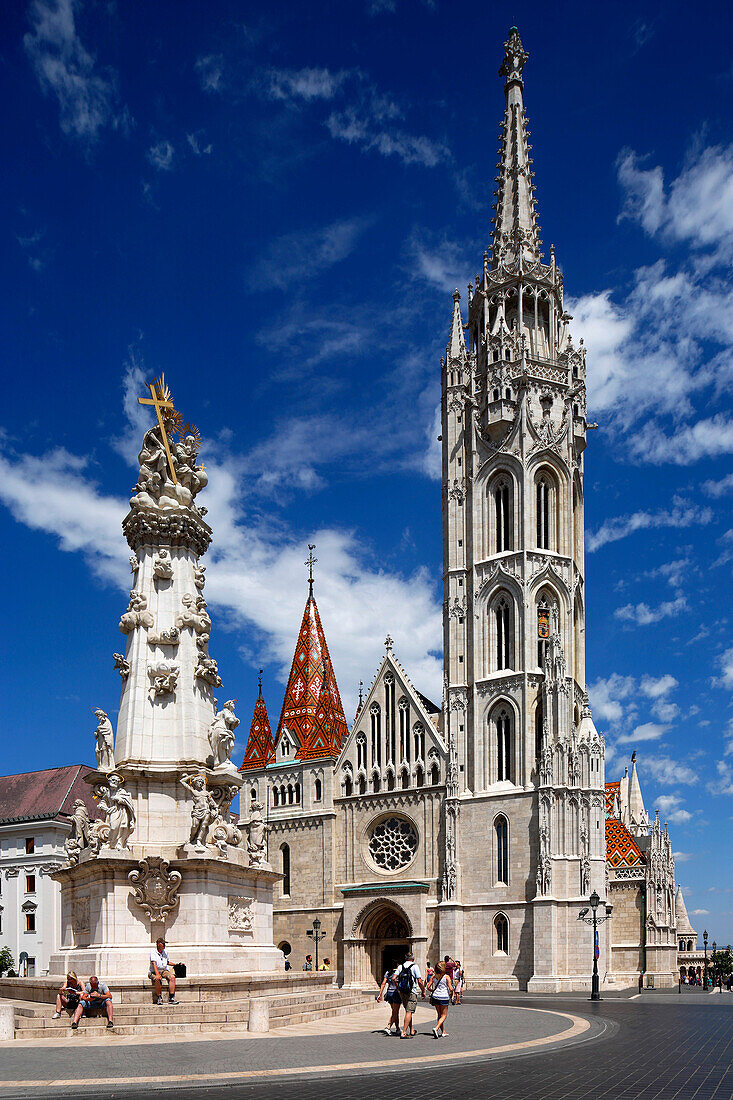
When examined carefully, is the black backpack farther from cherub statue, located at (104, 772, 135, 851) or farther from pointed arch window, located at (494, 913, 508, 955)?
pointed arch window, located at (494, 913, 508, 955)

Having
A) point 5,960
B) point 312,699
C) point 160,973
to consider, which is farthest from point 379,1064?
point 312,699

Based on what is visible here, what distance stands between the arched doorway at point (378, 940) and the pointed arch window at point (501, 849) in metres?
5.24

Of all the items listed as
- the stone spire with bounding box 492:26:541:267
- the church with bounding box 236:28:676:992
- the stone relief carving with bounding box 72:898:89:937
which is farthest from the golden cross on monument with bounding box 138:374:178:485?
the stone spire with bounding box 492:26:541:267

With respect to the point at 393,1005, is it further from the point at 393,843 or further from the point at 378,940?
the point at 378,940

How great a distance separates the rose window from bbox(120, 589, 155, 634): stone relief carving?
1164 inches

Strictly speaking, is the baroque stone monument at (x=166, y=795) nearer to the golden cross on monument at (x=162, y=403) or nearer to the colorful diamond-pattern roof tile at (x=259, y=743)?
the golden cross on monument at (x=162, y=403)

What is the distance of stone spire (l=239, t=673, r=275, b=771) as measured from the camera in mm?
59188

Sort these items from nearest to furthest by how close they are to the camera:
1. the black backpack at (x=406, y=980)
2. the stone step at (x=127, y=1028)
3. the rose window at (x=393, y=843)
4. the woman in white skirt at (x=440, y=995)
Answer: the stone step at (x=127, y=1028), the woman in white skirt at (x=440, y=995), the black backpack at (x=406, y=980), the rose window at (x=393, y=843)

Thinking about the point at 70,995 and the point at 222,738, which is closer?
the point at 70,995

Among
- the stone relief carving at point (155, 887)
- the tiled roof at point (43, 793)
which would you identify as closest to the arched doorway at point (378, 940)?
the tiled roof at point (43, 793)

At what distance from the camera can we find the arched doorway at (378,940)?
49.0 m

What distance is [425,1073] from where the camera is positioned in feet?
45.8

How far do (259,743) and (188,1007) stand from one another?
4267cm

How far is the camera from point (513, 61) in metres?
62.7
